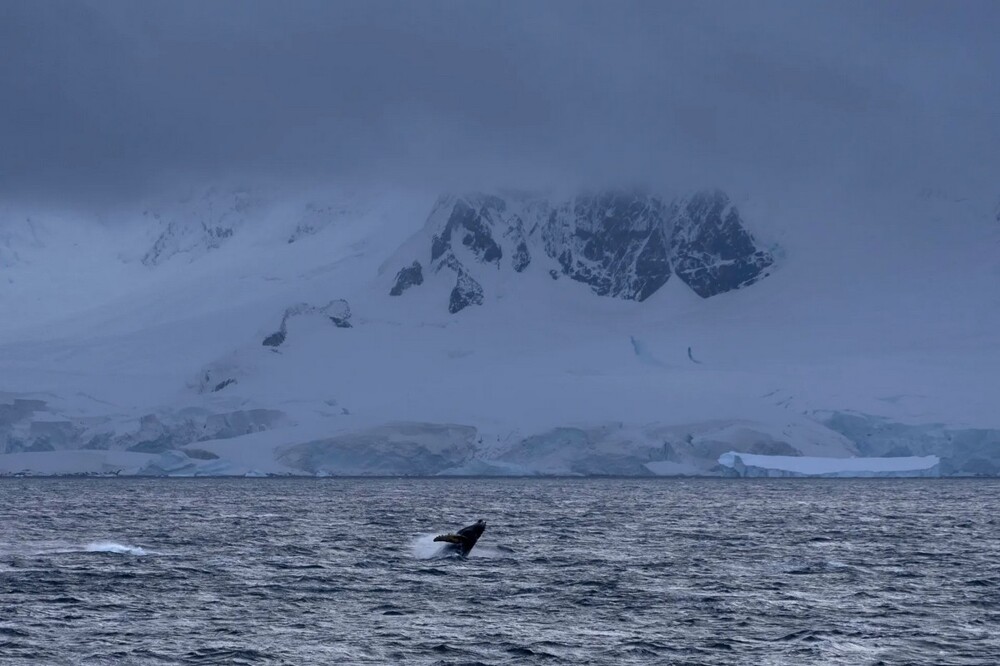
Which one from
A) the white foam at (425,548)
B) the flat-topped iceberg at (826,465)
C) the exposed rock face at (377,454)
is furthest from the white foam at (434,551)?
the exposed rock face at (377,454)

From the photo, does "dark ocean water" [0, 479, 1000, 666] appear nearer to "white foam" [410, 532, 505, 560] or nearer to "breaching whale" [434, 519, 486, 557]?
"white foam" [410, 532, 505, 560]

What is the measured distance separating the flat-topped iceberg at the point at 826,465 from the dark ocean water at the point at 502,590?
71.0 metres

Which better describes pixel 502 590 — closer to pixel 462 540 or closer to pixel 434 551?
pixel 462 540

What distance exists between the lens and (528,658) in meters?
39.1

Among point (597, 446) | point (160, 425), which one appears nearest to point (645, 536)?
point (597, 446)

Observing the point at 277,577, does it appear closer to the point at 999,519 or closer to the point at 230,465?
the point at 999,519

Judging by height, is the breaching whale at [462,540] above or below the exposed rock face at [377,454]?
below

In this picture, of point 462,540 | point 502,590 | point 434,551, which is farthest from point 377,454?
point 502,590

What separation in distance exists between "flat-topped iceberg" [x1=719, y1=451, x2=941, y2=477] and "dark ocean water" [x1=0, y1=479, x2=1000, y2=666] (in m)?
71.0

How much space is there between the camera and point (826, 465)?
17012 cm

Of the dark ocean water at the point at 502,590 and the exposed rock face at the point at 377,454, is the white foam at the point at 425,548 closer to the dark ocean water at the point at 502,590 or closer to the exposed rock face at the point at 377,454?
the dark ocean water at the point at 502,590

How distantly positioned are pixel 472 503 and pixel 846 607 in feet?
227

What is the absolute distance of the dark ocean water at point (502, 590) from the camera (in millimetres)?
40188

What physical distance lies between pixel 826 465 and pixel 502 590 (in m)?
123
